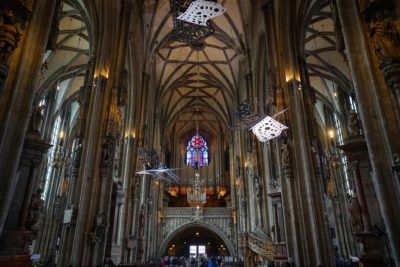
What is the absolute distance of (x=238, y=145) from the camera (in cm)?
2603

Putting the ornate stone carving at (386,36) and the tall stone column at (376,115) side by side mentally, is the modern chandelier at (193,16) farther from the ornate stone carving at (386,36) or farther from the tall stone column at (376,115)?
the ornate stone carving at (386,36)

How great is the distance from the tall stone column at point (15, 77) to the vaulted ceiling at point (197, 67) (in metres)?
11.0

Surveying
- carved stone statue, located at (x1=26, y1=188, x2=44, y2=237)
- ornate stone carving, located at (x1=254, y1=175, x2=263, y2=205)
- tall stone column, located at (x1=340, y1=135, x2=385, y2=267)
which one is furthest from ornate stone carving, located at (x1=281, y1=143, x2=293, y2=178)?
carved stone statue, located at (x1=26, y1=188, x2=44, y2=237)

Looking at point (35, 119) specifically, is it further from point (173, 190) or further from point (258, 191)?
point (173, 190)

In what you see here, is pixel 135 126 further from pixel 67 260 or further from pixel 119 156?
pixel 67 260

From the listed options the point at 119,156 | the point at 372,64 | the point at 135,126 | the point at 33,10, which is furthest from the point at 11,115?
the point at 135,126

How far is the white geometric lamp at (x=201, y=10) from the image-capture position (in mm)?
8781

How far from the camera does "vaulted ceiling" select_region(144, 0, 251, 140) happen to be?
21188 mm

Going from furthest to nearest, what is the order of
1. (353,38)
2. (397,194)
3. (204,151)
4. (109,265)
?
(204,151) < (109,265) < (353,38) < (397,194)

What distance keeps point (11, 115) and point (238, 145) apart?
70.4 feet

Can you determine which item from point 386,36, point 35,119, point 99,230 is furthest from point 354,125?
point 35,119

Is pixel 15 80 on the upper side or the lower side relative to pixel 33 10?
lower

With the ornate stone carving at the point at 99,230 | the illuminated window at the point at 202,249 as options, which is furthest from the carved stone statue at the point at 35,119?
the illuminated window at the point at 202,249

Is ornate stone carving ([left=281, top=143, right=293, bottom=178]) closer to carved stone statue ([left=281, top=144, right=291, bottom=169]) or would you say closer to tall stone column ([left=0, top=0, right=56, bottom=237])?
carved stone statue ([left=281, top=144, right=291, bottom=169])
